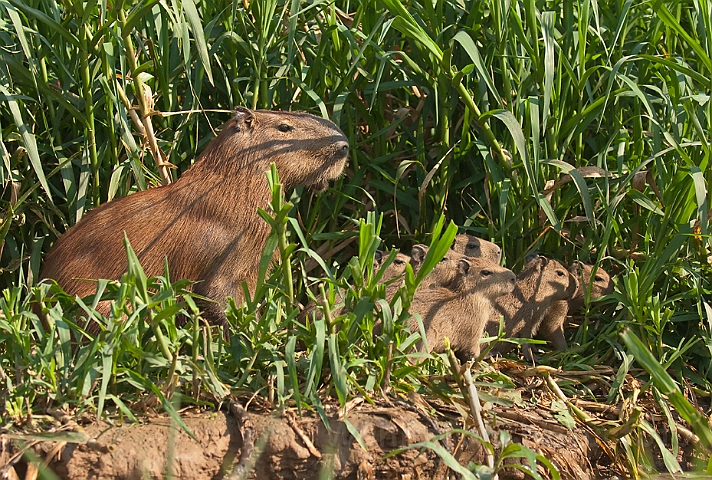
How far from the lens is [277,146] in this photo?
454 centimetres

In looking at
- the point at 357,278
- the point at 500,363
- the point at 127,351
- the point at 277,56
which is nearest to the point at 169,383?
the point at 127,351


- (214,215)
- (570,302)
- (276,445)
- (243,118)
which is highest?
(243,118)

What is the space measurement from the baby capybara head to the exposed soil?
52.8 inches

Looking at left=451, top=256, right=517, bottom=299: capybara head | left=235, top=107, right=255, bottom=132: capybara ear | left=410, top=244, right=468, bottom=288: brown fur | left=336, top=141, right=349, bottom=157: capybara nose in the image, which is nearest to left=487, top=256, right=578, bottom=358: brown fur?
left=451, top=256, right=517, bottom=299: capybara head

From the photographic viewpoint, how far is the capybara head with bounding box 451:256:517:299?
4.74 m

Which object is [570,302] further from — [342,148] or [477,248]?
[342,148]

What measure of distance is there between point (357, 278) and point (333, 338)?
11.6 inches

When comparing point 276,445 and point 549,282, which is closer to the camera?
point 276,445

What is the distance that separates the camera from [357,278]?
3.68m

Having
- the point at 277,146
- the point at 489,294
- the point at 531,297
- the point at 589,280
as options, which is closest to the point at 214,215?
the point at 277,146

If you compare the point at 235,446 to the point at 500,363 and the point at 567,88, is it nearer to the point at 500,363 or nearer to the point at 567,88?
the point at 500,363

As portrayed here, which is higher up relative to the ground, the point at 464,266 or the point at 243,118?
the point at 243,118

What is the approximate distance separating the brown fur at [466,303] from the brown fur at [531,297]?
14 centimetres

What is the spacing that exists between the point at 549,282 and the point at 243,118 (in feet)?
5.44
